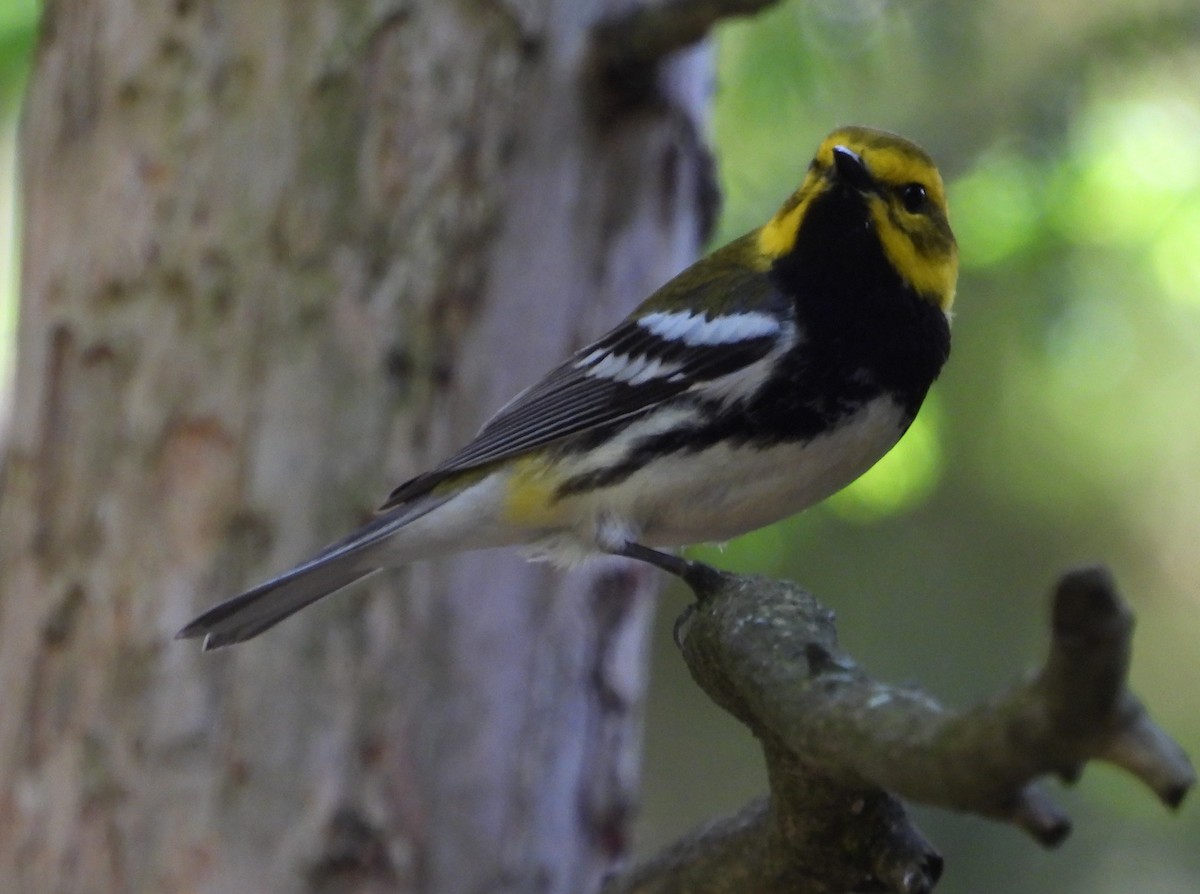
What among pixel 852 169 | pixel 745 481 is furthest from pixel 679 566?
pixel 852 169

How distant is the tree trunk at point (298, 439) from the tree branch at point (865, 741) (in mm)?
480

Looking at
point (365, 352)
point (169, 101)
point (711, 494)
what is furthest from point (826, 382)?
point (169, 101)

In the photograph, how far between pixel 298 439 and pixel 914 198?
1090 millimetres

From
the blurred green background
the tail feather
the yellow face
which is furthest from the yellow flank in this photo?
the blurred green background

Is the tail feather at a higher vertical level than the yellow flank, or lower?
higher

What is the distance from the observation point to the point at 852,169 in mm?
2152

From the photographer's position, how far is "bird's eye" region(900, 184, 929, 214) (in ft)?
7.27

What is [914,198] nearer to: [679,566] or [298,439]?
[679,566]

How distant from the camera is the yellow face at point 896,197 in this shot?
2.17m

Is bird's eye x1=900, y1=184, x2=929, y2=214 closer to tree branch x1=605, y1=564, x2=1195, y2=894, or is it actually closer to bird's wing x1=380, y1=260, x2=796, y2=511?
bird's wing x1=380, y1=260, x2=796, y2=511

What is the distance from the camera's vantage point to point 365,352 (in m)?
2.27

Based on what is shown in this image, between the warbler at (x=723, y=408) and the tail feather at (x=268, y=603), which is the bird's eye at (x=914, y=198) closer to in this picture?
the warbler at (x=723, y=408)

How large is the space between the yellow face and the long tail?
2.71 feet

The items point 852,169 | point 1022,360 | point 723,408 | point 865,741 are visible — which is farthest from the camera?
point 1022,360
